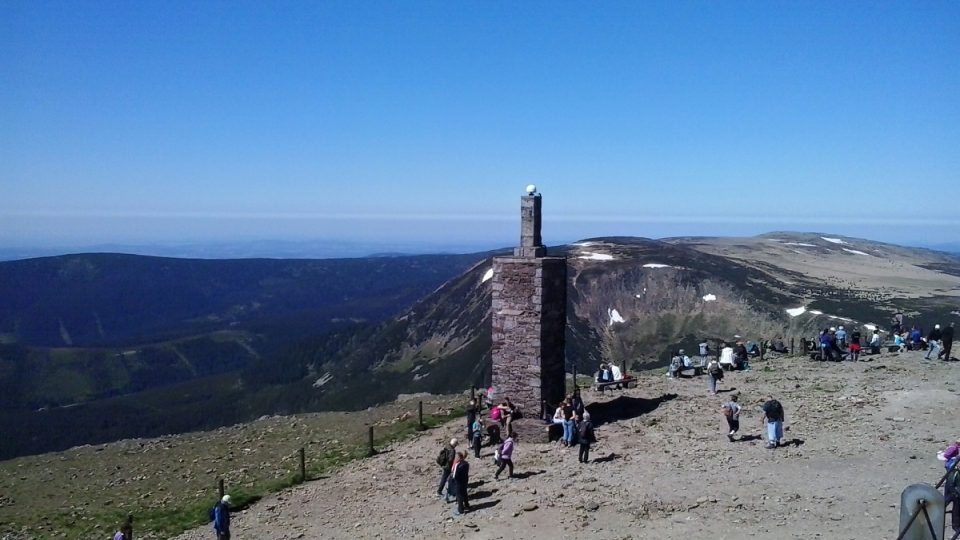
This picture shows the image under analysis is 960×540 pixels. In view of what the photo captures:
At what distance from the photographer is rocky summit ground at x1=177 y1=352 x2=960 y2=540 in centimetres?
1460

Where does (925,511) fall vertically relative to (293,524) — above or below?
above

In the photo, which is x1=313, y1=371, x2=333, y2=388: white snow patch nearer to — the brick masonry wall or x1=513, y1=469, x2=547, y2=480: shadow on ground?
the brick masonry wall

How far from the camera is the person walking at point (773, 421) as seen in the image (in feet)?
60.2

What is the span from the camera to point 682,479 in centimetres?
1728

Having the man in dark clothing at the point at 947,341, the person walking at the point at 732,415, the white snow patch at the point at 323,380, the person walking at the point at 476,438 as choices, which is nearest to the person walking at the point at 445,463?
the person walking at the point at 476,438

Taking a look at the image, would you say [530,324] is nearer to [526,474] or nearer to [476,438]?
[476,438]

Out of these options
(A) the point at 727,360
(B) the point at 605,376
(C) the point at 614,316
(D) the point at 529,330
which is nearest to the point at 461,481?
(D) the point at 529,330

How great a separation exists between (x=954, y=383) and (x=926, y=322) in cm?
3665

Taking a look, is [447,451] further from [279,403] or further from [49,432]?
[49,432]

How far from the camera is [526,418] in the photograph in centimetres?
2247

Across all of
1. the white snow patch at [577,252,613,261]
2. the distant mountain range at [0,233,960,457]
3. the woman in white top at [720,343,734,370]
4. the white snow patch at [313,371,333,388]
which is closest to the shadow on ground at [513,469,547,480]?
the woman in white top at [720,343,734,370]

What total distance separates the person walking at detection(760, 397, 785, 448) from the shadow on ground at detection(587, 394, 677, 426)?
19.4ft

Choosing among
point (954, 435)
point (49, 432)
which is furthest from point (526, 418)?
point (49, 432)

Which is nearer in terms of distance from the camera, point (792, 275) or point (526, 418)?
point (526, 418)
